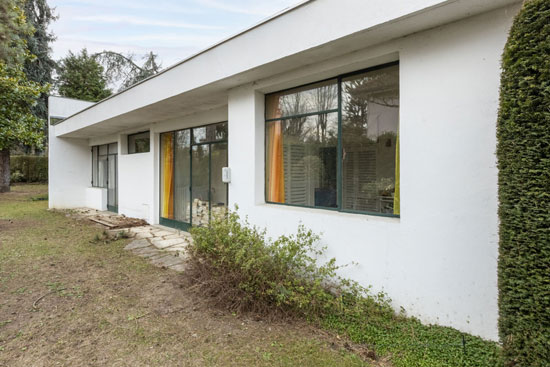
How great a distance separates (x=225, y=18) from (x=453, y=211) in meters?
9.83

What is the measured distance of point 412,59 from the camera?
9.79 feet

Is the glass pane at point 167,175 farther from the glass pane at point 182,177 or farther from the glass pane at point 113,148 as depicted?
the glass pane at point 113,148

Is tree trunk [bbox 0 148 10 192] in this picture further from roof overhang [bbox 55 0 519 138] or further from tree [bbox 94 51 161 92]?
roof overhang [bbox 55 0 519 138]

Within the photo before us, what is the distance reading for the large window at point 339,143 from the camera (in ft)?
11.3

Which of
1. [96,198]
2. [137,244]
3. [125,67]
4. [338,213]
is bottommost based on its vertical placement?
[137,244]

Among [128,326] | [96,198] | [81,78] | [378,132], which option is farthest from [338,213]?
[81,78]

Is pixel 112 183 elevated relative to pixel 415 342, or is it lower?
elevated

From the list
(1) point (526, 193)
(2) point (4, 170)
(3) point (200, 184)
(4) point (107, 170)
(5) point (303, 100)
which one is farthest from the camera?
(2) point (4, 170)

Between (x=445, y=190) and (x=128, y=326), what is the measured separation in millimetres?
3421

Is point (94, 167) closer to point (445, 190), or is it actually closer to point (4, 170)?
point (4, 170)

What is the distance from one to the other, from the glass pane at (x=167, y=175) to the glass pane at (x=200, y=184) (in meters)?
0.99

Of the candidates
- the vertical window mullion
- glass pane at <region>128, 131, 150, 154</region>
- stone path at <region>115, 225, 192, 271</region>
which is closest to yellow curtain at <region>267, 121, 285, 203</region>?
the vertical window mullion

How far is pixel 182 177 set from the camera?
7496mm

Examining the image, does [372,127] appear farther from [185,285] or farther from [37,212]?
[37,212]
